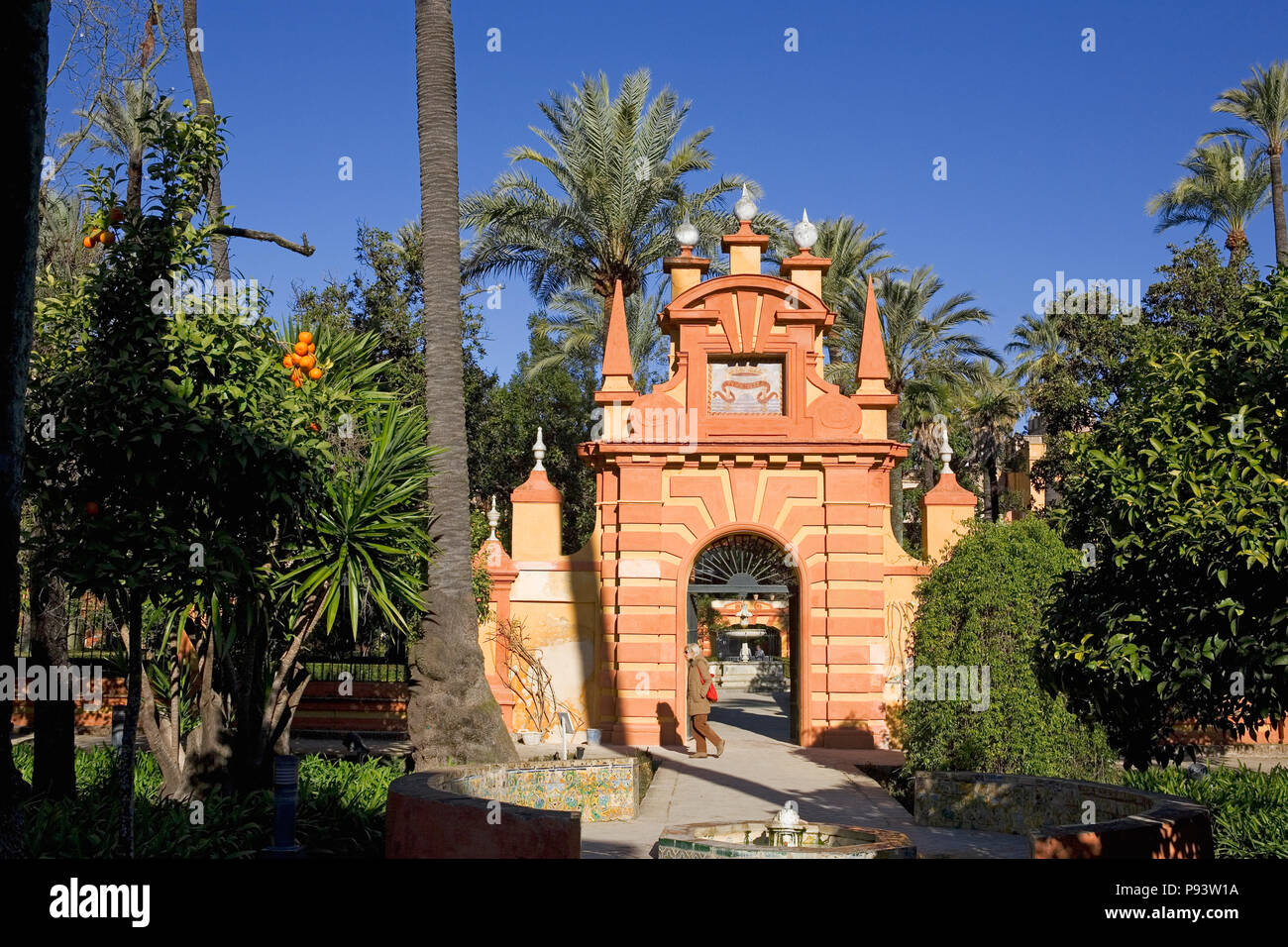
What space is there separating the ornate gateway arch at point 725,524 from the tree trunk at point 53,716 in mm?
10160

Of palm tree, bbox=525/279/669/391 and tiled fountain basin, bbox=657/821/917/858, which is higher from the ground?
palm tree, bbox=525/279/669/391

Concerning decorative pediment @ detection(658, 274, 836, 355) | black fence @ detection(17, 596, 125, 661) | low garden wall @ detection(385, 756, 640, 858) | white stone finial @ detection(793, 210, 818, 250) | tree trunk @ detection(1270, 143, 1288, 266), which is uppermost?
tree trunk @ detection(1270, 143, 1288, 266)

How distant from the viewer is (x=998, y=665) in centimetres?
1588

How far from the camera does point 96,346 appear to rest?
8688 millimetres

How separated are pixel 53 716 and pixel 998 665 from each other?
1117cm

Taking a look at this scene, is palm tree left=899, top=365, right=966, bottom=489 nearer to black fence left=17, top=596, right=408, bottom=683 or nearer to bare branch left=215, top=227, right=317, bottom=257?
black fence left=17, top=596, right=408, bottom=683

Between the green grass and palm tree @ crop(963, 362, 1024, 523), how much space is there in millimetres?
32043

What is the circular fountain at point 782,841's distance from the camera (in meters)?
8.21

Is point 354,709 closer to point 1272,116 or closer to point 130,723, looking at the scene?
point 130,723

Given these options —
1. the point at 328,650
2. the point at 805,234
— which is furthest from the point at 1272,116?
the point at 328,650

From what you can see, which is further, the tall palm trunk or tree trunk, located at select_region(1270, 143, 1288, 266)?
the tall palm trunk

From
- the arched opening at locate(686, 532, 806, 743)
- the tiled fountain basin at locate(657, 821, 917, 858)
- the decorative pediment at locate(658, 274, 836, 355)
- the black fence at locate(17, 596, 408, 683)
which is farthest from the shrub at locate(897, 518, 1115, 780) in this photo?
the black fence at locate(17, 596, 408, 683)

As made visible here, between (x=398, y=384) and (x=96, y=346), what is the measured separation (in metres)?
22.9

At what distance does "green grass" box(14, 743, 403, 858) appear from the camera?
9.00 metres
